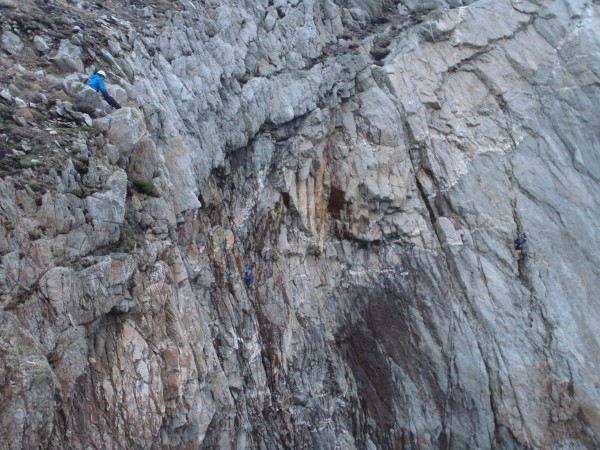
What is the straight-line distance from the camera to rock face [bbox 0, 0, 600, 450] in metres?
14.3

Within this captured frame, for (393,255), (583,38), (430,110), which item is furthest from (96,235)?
(583,38)

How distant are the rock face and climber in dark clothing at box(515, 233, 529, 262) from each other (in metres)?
0.42

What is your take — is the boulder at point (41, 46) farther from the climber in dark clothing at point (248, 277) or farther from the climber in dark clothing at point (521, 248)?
the climber in dark clothing at point (521, 248)

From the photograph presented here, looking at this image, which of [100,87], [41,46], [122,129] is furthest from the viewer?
[41,46]

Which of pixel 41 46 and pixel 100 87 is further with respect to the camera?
pixel 41 46

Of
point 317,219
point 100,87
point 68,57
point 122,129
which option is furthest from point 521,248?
point 68,57

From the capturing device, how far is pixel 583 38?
29.2 meters

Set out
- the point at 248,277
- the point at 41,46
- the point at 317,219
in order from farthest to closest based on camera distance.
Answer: the point at 317,219 < the point at 248,277 < the point at 41,46

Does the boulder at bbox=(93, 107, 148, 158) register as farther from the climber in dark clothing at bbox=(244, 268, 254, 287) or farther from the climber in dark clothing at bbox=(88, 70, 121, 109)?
the climber in dark clothing at bbox=(244, 268, 254, 287)

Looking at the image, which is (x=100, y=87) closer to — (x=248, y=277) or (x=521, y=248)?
(x=248, y=277)

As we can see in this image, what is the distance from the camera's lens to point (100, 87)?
16.1m

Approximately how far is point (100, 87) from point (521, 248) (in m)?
18.7

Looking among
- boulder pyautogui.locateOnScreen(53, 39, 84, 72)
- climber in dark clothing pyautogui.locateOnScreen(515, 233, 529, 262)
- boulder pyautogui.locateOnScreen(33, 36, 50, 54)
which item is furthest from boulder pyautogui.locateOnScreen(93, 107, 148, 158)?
climber in dark clothing pyautogui.locateOnScreen(515, 233, 529, 262)

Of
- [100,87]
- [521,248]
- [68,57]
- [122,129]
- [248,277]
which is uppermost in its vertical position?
[68,57]
